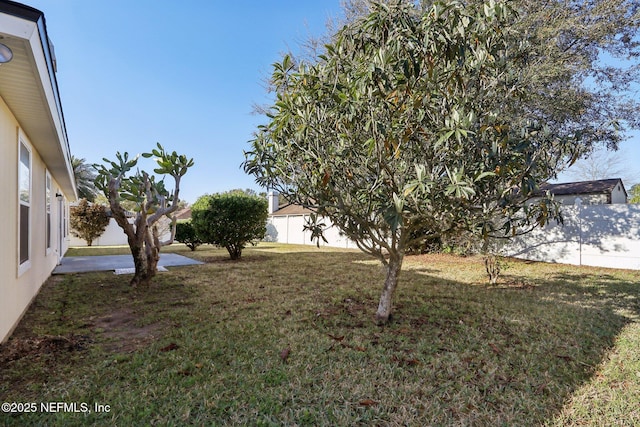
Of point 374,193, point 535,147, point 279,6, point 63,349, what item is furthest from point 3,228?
point 279,6

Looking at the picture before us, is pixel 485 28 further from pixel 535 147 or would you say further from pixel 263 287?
pixel 263 287

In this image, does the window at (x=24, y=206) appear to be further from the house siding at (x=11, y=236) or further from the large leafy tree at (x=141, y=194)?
the large leafy tree at (x=141, y=194)

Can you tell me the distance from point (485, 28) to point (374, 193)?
2201 mm

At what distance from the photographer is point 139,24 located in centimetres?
759

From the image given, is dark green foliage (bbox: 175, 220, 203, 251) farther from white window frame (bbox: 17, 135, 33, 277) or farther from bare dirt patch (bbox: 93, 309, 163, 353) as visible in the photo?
bare dirt patch (bbox: 93, 309, 163, 353)

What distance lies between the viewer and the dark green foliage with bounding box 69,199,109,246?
19.2 metres

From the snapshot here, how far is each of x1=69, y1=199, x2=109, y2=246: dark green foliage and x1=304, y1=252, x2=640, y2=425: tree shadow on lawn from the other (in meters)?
19.0

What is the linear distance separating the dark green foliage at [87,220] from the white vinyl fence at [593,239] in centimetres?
2266

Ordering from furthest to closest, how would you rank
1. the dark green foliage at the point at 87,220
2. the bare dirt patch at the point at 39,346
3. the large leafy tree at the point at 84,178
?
the large leafy tree at the point at 84,178 < the dark green foliage at the point at 87,220 < the bare dirt patch at the point at 39,346

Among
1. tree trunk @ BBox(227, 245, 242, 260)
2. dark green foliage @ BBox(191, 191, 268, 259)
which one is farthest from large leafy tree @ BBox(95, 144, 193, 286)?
tree trunk @ BBox(227, 245, 242, 260)

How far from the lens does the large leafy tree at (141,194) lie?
7.08m

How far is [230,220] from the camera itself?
41.1 feet

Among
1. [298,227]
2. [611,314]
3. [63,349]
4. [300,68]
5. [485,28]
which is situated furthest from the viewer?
[298,227]

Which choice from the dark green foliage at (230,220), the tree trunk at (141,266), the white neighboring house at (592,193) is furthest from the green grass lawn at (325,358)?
the white neighboring house at (592,193)
